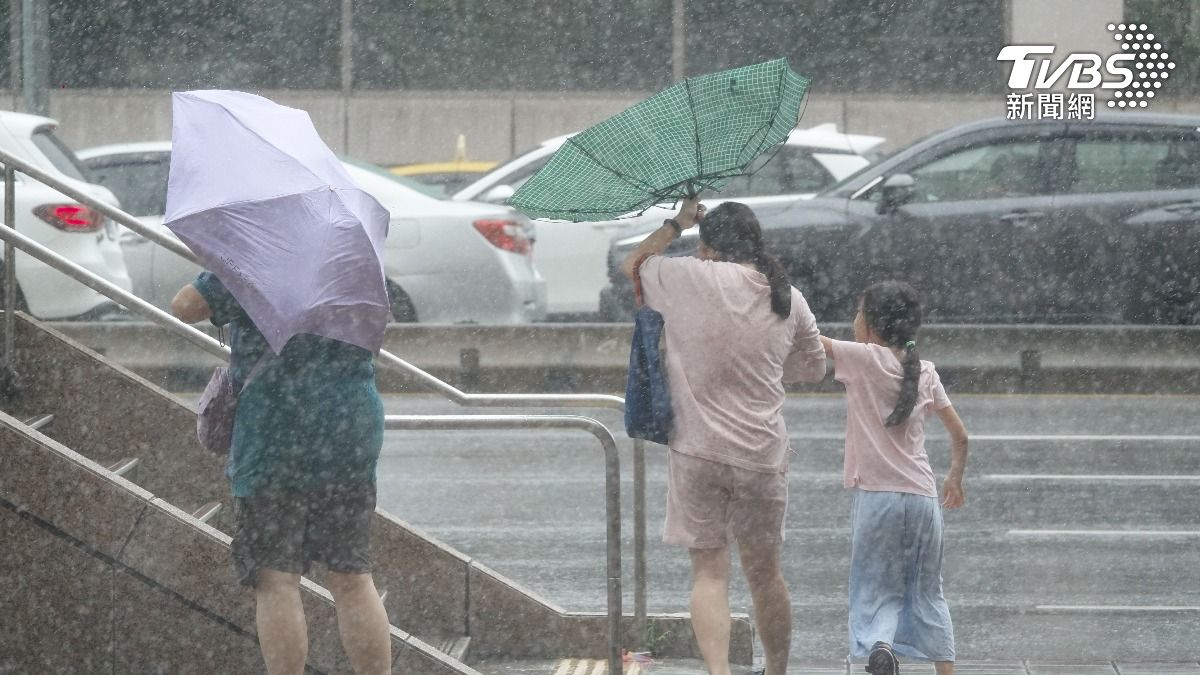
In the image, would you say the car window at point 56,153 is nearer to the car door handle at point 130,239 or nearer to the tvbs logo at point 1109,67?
the car door handle at point 130,239

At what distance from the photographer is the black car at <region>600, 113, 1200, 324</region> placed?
48.3 feet

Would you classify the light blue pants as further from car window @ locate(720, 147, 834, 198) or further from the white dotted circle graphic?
the white dotted circle graphic

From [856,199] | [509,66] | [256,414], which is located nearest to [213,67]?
[509,66]

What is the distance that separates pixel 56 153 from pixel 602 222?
5244 mm

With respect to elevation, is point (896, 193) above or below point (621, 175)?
below

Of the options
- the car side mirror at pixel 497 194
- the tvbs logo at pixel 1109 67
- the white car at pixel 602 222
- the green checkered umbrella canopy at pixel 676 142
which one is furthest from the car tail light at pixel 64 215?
the tvbs logo at pixel 1109 67

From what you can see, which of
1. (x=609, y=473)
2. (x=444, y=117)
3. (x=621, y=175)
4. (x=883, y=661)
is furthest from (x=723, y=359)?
(x=444, y=117)

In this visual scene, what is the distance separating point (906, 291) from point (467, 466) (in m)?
5.90

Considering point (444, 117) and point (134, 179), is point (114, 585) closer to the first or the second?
point (134, 179)

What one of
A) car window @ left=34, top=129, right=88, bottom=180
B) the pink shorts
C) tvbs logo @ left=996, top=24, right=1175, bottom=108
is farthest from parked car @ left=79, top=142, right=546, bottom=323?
tvbs logo @ left=996, top=24, right=1175, bottom=108

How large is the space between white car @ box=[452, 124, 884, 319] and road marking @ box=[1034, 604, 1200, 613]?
7846 mm

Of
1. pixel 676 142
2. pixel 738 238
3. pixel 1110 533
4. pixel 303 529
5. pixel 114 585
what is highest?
pixel 676 142

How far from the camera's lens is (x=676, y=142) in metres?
5.54

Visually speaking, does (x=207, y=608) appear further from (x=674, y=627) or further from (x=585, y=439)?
(x=585, y=439)
